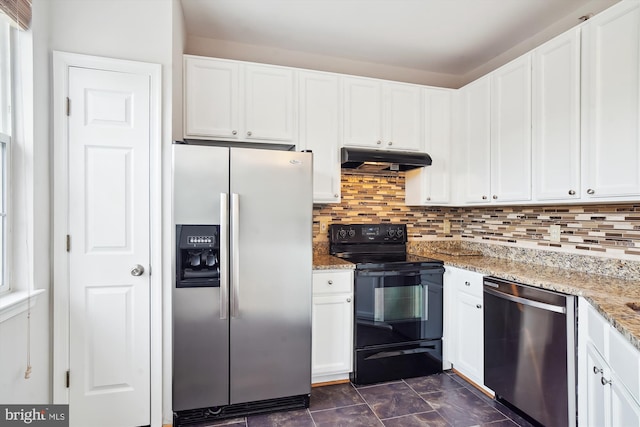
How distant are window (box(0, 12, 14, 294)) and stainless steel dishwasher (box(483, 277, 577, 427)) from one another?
103 inches

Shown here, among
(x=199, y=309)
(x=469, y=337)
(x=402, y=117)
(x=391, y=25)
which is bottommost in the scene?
(x=469, y=337)

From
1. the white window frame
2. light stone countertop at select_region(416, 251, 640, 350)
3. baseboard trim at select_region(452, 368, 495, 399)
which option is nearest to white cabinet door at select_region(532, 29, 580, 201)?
light stone countertop at select_region(416, 251, 640, 350)

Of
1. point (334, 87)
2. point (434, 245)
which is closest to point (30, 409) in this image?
point (334, 87)

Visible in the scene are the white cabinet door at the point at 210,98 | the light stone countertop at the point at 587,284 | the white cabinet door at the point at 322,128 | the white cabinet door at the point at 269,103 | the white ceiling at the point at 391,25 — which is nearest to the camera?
the light stone countertop at the point at 587,284

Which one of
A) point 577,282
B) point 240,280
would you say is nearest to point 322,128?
point 240,280

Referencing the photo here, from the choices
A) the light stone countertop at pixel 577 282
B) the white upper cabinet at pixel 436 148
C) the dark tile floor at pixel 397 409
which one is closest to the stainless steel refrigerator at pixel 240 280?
the dark tile floor at pixel 397 409

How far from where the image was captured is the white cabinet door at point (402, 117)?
276 cm

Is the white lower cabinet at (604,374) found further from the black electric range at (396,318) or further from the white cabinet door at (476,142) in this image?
the white cabinet door at (476,142)

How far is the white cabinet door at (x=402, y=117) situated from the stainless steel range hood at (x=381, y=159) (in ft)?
0.35

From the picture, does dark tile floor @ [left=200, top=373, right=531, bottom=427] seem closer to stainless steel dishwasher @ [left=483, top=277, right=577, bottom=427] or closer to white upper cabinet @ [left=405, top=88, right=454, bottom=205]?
stainless steel dishwasher @ [left=483, top=277, right=577, bottom=427]

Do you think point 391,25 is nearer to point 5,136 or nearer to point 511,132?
point 511,132

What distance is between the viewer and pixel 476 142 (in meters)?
2.71

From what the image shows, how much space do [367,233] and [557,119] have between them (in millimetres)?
1600

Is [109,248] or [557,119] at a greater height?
[557,119]
